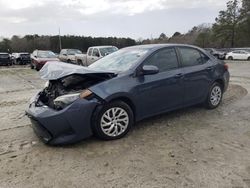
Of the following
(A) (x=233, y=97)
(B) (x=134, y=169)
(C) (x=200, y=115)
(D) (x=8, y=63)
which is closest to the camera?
(B) (x=134, y=169)

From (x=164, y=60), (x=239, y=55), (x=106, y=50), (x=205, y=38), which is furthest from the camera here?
(x=205, y=38)

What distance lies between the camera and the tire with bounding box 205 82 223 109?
644 centimetres

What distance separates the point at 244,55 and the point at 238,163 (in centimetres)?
3494

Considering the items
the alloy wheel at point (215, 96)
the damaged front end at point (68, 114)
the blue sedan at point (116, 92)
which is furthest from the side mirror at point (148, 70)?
the alloy wheel at point (215, 96)

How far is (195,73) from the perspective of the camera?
235 inches

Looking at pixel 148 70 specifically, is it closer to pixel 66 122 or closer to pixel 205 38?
pixel 66 122

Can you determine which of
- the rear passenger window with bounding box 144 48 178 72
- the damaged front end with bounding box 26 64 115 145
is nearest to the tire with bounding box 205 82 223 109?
the rear passenger window with bounding box 144 48 178 72

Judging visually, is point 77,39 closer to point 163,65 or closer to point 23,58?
point 23,58

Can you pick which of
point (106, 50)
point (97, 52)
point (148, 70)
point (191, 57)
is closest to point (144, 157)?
point (148, 70)

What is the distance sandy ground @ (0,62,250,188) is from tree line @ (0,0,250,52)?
166ft

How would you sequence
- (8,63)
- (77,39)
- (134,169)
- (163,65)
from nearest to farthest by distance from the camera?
1. (134,169)
2. (163,65)
3. (8,63)
4. (77,39)

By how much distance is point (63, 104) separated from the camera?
4473 millimetres

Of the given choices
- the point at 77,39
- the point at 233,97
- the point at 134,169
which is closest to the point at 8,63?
the point at 233,97

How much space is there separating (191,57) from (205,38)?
55887 mm
